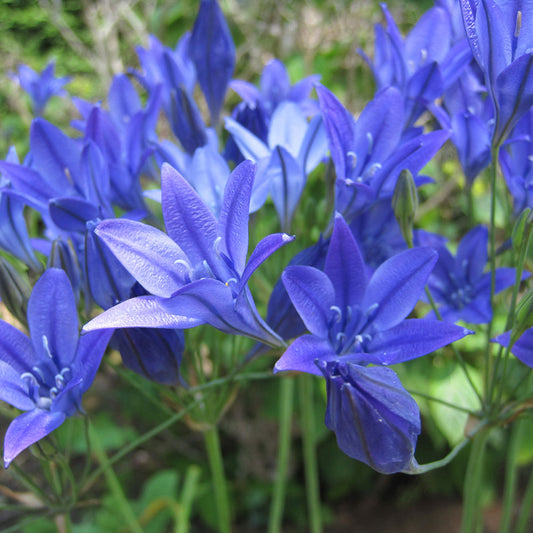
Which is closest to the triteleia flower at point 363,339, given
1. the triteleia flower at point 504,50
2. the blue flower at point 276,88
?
the triteleia flower at point 504,50

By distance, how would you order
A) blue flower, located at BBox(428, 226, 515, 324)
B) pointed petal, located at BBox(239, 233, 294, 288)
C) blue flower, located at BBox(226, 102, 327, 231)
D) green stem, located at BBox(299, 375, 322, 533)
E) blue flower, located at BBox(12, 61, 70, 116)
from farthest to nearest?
blue flower, located at BBox(12, 61, 70, 116) < green stem, located at BBox(299, 375, 322, 533) < blue flower, located at BBox(428, 226, 515, 324) < blue flower, located at BBox(226, 102, 327, 231) < pointed petal, located at BBox(239, 233, 294, 288)

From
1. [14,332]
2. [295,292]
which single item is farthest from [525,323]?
[14,332]

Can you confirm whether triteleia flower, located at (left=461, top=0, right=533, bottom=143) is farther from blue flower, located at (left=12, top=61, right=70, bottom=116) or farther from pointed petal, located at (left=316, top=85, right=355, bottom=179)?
blue flower, located at (left=12, top=61, right=70, bottom=116)

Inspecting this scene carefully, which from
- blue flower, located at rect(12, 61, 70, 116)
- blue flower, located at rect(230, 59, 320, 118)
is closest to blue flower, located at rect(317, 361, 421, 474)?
blue flower, located at rect(230, 59, 320, 118)

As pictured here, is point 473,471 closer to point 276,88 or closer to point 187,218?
point 187,218

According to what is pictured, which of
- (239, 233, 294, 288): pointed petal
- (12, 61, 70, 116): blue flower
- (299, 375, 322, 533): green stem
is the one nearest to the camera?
(239, 233, 294, 288): pointed petal

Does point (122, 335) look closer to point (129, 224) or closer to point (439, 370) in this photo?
point (129, 224)
